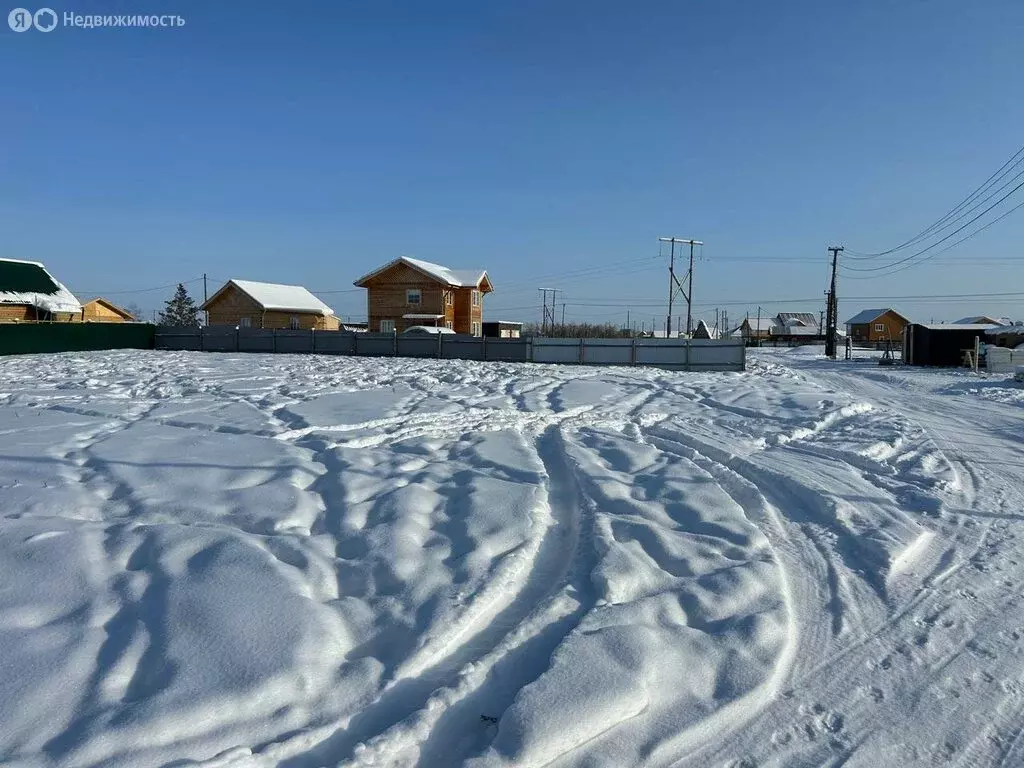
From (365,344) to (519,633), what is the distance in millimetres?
26977

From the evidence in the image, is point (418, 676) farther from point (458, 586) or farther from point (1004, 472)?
point (1004, 472)

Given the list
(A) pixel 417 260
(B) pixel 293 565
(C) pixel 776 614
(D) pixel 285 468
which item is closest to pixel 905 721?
(C) pixel 776 614

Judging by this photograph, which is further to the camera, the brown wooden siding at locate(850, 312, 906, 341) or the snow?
the brown wooden siding at locate(850, 312, 906, 341)

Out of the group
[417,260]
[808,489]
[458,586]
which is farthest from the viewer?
[417,260]

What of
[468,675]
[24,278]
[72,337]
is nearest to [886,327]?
[72,337]

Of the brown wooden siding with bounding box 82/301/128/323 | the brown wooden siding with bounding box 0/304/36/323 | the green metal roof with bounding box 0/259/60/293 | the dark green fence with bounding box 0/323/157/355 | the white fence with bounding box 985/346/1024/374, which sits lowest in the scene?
the white fence with bounding box 985/346/1024/374

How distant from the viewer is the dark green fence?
87.5 feet

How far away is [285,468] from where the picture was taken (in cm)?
691

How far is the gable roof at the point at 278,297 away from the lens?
4344 centimetres

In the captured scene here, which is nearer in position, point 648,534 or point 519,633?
point 519,633

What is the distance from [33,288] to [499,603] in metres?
40.8

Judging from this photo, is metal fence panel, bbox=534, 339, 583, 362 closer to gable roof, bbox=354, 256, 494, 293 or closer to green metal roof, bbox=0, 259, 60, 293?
gable roof, bbox=354, 256, 494, 293

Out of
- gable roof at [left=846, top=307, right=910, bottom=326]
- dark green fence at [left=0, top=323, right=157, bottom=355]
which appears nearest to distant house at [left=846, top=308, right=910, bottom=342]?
gable roof at [left=846, top=307, right=910, bottom=326]

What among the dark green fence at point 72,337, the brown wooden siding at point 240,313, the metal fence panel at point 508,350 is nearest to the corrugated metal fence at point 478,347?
the metal fence panel at point 508,350
